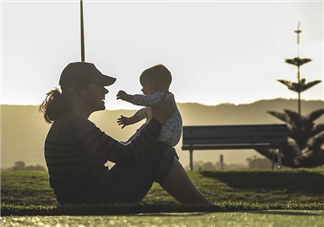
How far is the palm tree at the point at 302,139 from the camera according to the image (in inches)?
1266

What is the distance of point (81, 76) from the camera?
4.59 m

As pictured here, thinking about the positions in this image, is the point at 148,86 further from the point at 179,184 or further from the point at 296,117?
the point at 296,117

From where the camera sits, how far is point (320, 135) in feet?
107

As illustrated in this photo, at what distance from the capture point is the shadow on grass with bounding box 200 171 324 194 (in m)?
12.4

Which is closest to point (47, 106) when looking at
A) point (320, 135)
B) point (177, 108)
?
point (177, 108)

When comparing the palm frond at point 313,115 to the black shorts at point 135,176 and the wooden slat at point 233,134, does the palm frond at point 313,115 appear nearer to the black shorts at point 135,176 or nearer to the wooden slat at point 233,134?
the wooden slat at point 233,134

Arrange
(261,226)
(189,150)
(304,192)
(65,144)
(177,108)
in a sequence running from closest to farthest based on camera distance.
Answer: (261,226) → (65,144) → (177,108) → (304,192) → (189,150)

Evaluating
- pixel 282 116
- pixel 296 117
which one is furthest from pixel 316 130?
pixel 282 116

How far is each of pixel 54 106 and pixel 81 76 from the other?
29 centimetres

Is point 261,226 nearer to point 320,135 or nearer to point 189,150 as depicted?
point 189,150

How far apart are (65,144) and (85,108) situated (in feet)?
1.02

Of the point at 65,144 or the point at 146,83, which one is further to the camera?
the point at 146,83

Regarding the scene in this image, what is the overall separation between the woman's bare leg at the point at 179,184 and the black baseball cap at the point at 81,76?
0.78 meters

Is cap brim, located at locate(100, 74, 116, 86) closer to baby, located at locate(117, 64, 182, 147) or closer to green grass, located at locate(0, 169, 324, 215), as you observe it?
baby, located at locate(117, 64, 182, 147)
